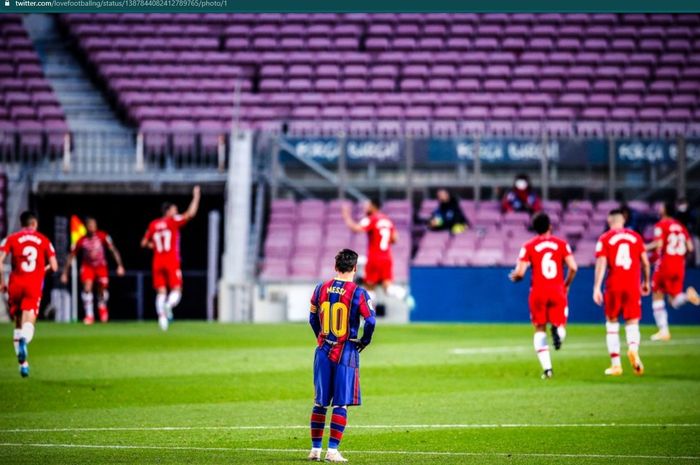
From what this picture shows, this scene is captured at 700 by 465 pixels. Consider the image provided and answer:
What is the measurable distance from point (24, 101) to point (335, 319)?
2564 cm

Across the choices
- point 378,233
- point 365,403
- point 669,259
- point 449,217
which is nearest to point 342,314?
point 365,403

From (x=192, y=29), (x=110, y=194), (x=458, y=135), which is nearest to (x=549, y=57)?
(x=458, y=135)

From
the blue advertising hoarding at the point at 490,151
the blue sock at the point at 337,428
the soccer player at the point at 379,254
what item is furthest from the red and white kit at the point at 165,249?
the blue sock at the point at 337,428

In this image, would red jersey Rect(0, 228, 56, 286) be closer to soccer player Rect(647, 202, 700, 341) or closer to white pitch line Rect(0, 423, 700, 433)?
white pitch line Rect(0, 423, 700, 433)

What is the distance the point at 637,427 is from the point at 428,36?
2546 centimetres

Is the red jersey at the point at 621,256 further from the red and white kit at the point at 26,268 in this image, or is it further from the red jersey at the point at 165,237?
the red jersey at the point at 165,237

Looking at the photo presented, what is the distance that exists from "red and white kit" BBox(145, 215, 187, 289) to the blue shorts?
1377cm

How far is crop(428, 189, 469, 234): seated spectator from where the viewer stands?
90.3ft

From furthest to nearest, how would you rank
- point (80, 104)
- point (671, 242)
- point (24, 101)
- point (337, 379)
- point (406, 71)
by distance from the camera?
point (406, 71) < point (80, 104) < point (24, 101) < point (671, 242) < point (337, 379)

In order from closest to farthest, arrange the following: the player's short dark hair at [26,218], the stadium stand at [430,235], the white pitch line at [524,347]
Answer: the player's short dark hair at [26,218] → the white pitch line at [524,347] → the stadium stand at [430,235]

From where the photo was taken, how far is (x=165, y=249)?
23078mm

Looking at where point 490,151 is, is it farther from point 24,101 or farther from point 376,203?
point 24,101

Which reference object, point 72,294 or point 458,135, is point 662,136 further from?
point 72,294

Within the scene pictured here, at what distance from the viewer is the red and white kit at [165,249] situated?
22938 mm
